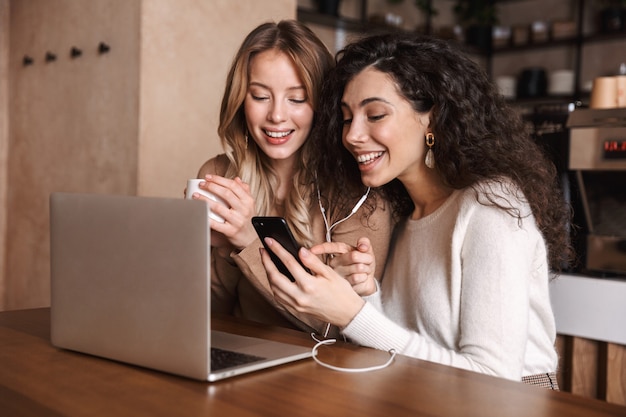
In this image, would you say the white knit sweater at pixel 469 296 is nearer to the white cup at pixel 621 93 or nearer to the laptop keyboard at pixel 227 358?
the laptop keyboard at pixel 227 358

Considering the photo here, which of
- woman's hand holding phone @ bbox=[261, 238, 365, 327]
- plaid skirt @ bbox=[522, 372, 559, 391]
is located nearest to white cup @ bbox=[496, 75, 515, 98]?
plaid skirt @ bbox=[522, 372, 559, 391]

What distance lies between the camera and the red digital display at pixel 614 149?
1.94 meters

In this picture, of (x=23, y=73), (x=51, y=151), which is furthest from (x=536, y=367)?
(x=23, y=73)

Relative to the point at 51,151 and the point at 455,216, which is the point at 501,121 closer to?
the point at 455,216

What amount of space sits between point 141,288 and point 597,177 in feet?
5.12

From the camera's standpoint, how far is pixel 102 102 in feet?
8.77

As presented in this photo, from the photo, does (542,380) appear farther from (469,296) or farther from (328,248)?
(328,248)

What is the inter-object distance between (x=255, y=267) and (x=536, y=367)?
0.63m

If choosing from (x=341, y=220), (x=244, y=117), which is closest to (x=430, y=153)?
(x=341, y=220)

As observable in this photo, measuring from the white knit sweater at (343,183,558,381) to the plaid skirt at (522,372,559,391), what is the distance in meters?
0.01

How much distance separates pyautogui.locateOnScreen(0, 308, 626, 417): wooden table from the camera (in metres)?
0.80

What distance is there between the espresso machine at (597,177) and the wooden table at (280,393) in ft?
3.74

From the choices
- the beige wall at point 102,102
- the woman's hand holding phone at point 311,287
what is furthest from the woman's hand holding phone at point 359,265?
the beige wall at point 102,102

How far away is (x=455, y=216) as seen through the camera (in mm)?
1403
